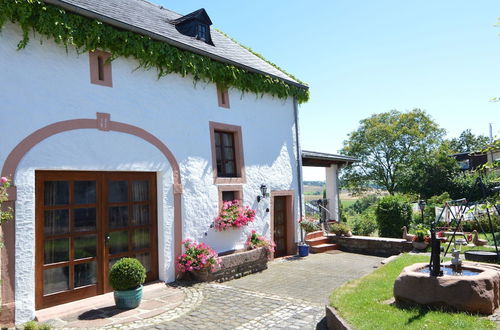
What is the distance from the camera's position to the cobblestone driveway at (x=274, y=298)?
578cm

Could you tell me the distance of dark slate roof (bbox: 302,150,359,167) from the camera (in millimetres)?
13711

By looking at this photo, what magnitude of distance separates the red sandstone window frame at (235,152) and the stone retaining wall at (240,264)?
1.90 metres

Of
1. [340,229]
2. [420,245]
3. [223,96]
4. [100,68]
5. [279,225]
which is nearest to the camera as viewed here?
[100,68]

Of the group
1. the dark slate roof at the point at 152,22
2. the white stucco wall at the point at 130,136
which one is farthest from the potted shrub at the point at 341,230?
the dark slate roof at the point at 152,22

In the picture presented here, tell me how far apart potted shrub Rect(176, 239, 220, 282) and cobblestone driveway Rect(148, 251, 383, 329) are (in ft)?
1.20

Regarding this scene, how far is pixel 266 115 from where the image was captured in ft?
37.8

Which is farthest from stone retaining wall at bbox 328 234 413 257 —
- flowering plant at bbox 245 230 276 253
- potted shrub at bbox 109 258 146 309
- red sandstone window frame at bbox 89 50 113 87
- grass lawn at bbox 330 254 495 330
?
red sandstone window frame at bbox 89 50 113 87

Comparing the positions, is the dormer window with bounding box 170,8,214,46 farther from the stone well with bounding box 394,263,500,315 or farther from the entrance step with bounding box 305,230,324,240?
the stone well with bounding box 394,263,500,315

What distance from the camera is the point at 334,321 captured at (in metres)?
5.24

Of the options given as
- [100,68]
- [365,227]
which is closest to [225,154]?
[100,68]

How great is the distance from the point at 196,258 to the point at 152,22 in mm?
5877

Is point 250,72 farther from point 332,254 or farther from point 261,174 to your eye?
point 332,254

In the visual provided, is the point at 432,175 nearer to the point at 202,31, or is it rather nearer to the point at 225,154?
the point at 225,154

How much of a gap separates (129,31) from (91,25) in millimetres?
824
